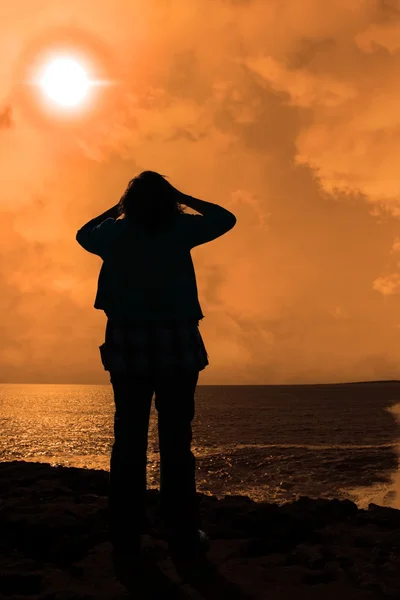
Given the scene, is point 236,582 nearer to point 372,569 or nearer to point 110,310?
point 372,569

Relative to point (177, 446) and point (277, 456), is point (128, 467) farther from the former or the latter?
point (277, 456)

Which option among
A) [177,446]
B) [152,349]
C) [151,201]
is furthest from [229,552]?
[151,201]

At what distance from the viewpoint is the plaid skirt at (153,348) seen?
3607mm

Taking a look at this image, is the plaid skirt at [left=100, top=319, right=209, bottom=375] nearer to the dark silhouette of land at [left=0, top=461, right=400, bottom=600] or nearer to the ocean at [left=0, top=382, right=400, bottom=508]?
Result: the dark silhouette of land at [left=0, top=461, right=400, bottom=600]

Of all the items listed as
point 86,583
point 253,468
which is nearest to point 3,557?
point 86,583

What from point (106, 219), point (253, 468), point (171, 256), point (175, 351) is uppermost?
point (106, 219)

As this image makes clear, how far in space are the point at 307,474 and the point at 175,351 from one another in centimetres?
2358

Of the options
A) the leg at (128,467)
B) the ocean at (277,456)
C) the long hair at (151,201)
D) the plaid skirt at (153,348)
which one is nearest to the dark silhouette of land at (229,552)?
the leg at (128,467)

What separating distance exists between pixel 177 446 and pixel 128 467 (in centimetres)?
41

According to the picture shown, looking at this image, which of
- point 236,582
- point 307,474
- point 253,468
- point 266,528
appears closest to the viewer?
point 236,582

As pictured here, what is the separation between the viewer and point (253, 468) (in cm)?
2712

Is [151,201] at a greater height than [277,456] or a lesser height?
greater

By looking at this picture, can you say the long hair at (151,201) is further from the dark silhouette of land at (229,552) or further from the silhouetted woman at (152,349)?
the dark silhouette of land at (229,552)

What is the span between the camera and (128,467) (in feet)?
12.0
